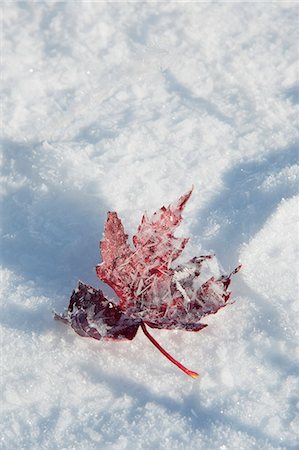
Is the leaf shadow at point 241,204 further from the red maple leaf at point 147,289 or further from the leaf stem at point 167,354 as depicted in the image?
the leaf stem at point 167,354

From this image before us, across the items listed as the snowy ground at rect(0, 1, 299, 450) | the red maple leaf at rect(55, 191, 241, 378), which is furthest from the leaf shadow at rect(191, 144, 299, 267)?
the red maple leaf at rect(55, 191, 241, 378)

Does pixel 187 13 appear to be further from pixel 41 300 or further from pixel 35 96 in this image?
pixel 41 300

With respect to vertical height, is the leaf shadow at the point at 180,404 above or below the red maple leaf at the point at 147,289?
below

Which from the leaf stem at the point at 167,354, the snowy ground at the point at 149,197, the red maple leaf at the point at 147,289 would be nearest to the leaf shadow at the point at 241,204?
the snowy ground at the point at 149,197

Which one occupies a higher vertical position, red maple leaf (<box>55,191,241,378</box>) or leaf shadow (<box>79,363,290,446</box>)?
red maple leaf (<box>55,191,241,378</box>)

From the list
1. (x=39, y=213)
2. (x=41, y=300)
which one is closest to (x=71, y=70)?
(x=39, y=213)

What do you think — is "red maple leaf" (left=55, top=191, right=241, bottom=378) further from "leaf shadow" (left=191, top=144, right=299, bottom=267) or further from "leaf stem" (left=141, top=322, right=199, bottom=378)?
"leaf shadow" (left=191, top=144, right=299, bottom=267)
